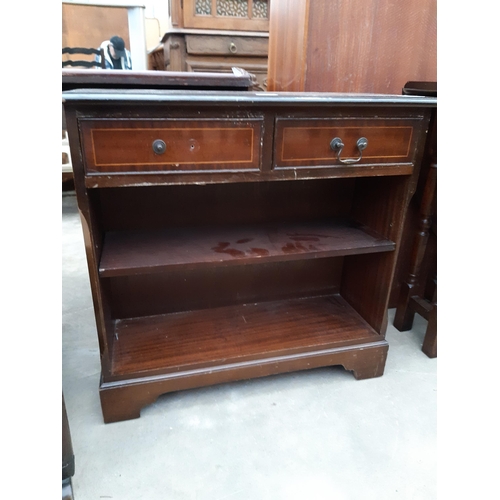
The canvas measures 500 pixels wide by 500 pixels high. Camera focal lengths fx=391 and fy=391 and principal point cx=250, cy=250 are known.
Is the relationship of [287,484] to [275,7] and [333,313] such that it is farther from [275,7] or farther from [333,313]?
[275,7]

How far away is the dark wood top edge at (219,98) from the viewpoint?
0.86m

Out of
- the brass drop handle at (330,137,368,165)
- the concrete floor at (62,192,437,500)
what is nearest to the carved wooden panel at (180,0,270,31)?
the brass drop handle at (330,137,368,165)

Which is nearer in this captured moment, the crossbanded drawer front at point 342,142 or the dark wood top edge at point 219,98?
the dark wood top edge at point 219,98

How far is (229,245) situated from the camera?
122 cm

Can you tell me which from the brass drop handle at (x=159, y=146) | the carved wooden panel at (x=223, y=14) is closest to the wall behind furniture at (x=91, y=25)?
the carved wooden panel at (x=223, y=14)

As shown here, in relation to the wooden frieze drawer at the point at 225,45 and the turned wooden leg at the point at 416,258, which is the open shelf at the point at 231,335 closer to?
the turned wooden leg at the point at 416,258

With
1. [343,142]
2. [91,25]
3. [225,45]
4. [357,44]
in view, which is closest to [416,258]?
[343,142]

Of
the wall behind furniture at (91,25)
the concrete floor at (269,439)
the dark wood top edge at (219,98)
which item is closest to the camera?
the dark wood top edge at (219,98)

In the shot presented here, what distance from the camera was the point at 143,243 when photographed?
121 cm

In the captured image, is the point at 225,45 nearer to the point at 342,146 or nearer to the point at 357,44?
the point at 357,44

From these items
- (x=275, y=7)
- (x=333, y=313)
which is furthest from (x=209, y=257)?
(x=275, y=7)

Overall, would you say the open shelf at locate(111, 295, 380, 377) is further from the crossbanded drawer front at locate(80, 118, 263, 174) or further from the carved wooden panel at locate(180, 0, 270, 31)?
the carved wooden panel at locate(180, 0, 270, 31)

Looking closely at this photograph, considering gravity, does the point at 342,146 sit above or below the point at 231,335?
above

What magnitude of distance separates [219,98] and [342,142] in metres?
0.35
